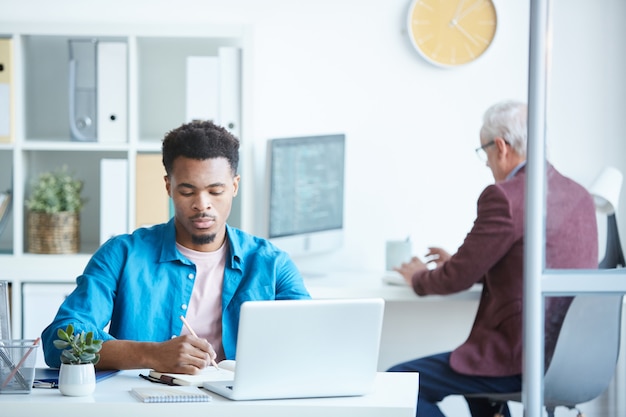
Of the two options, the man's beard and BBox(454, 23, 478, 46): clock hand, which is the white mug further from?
the man's beard

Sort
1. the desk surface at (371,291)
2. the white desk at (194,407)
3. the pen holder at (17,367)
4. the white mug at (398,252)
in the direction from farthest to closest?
1. the white mug at (398,252)
2. the desk surface at (371,291)
3. the pen holder at (17,367)
4. the white desk at (194,407)

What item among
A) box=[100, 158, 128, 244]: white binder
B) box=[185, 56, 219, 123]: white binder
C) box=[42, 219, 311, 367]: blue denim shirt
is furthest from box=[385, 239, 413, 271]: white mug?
box=[42, 219, 311, 367]: blue denim shirt

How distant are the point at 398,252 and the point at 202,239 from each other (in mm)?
1578

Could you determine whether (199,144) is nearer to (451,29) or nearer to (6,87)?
(6,87)

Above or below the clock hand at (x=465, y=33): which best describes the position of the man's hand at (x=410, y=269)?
below

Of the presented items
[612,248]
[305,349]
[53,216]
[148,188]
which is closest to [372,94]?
[148,188]

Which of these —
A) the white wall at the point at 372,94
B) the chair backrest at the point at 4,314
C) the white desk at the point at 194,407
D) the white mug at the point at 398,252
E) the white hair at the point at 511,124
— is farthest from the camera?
the white wall at the point at 372,94

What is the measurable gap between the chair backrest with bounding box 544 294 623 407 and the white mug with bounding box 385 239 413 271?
129 centimetres

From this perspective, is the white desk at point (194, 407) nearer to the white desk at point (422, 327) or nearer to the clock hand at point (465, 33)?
the white desk at point (422, 327)

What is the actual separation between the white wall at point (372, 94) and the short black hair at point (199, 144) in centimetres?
158

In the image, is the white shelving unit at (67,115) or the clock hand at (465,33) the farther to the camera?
the clock hand at (465,33)

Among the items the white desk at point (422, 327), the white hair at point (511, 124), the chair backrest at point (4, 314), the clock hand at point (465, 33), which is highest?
the clock hand at point (465, 33)

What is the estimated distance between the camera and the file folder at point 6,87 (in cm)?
361

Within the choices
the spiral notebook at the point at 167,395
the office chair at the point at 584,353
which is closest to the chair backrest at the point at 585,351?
the office chair at the point at 584,353
